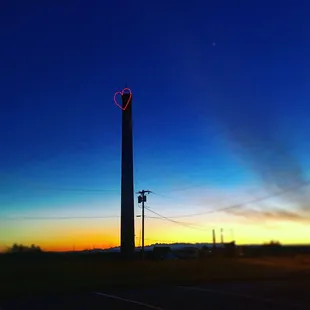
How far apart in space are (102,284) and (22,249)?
86.6m

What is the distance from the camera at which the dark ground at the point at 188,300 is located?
1852 centimetres

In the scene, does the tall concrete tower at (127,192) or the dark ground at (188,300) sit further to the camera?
the tall concrete tower at (127,192)

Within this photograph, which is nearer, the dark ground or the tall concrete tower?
the dark ground

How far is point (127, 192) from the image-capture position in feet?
206

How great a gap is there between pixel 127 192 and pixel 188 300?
1676 inches

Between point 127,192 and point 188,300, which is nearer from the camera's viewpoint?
point 188,300

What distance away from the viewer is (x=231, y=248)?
280ft

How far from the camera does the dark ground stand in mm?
18516

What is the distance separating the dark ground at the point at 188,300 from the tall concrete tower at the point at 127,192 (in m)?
37.4

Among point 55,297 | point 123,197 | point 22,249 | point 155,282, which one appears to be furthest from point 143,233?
point 55,297

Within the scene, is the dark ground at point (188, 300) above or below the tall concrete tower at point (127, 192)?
below

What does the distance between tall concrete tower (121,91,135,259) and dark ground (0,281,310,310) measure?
37359 millimetres

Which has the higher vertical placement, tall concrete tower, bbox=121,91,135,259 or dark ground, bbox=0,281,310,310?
tall concrete tower, bbox=121,91,135,259

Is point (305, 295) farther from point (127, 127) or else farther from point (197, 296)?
point (127, 127)
